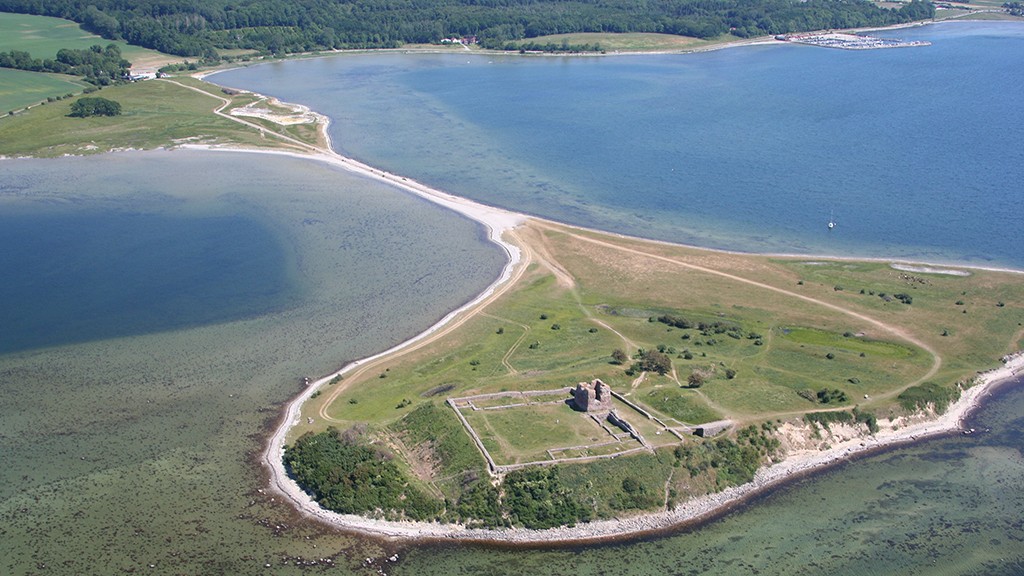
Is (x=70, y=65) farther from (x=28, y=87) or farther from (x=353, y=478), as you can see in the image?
(x=353, y=478)

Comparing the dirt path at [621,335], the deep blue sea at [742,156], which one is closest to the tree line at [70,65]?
the deep blue sea at [742,156]

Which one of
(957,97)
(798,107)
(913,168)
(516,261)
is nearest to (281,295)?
(516,261)

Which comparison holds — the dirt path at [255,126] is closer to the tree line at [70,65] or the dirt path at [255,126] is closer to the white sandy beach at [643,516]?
the tree line at [70,65]

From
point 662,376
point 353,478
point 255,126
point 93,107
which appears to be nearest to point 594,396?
point 662,376

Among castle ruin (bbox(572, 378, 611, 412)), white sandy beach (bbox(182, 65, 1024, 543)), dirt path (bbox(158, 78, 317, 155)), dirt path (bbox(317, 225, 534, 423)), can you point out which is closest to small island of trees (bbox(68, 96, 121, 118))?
dirt path (bbox(158, 78, 317, 155))

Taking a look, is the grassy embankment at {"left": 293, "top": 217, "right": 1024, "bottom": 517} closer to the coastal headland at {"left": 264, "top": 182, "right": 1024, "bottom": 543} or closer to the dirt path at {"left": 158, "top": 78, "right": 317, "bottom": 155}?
the coastal headland at {"left": 264, "top": 182, "right": 1024, "bottom": 543}

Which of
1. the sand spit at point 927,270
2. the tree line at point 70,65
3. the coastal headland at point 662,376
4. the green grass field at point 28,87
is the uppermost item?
the tree line at point 70,65
